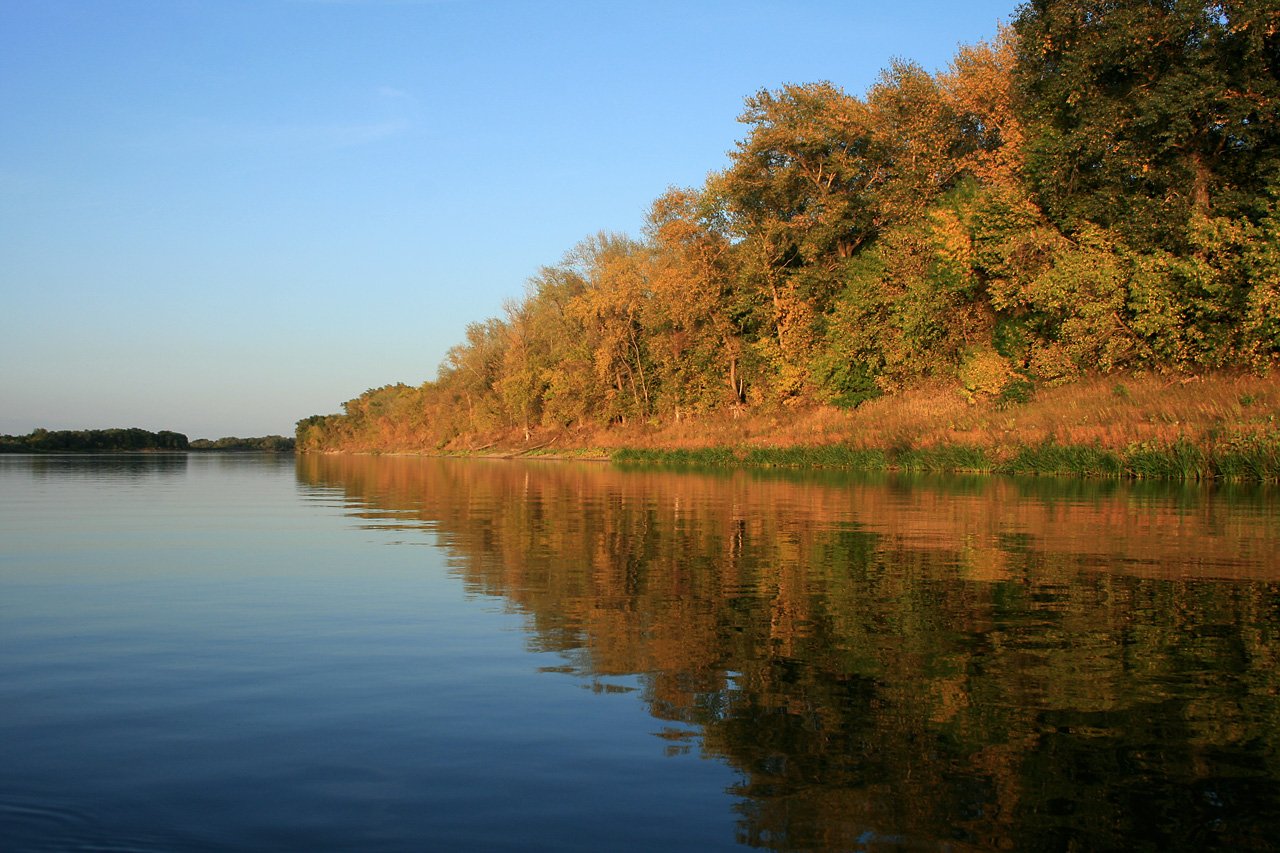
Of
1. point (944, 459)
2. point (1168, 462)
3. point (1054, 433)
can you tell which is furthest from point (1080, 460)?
point (944, 459)

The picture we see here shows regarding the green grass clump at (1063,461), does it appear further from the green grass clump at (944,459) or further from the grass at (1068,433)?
the green grass clump at (944,459)

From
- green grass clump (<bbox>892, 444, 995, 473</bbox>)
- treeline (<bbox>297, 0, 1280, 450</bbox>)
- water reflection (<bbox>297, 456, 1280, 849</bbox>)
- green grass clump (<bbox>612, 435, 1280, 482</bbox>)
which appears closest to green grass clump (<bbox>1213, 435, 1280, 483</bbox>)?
green grass clump (<bbox>612, 435, 1280, 482</bbox>)

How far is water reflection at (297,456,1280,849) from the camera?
335 cm

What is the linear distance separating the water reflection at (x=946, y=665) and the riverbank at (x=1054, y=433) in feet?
42.6

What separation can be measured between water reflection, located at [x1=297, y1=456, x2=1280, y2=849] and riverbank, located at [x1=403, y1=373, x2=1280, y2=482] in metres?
13.0

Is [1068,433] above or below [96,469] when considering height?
above

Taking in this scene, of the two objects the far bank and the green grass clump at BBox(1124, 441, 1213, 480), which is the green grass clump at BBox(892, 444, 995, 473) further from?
the green grass clump at BBox(1124, 441, 1213, 480)

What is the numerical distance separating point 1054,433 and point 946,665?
26335 mm

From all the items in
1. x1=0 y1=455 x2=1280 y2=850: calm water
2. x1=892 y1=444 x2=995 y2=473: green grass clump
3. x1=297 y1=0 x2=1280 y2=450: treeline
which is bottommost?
x1=0 y1=455 x2=1280 y2=850: calm water

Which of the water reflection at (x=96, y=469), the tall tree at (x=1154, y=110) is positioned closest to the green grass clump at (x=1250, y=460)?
the tall tree at (x=1154, y=110)

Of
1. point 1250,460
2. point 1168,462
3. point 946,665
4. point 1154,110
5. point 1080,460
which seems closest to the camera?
point 946,665

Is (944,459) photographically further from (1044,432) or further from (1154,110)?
(1154,110)

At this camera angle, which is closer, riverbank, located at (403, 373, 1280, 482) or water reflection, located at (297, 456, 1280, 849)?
water reflection, located at (297, 456, 1280, 849)

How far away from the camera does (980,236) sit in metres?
36.7
